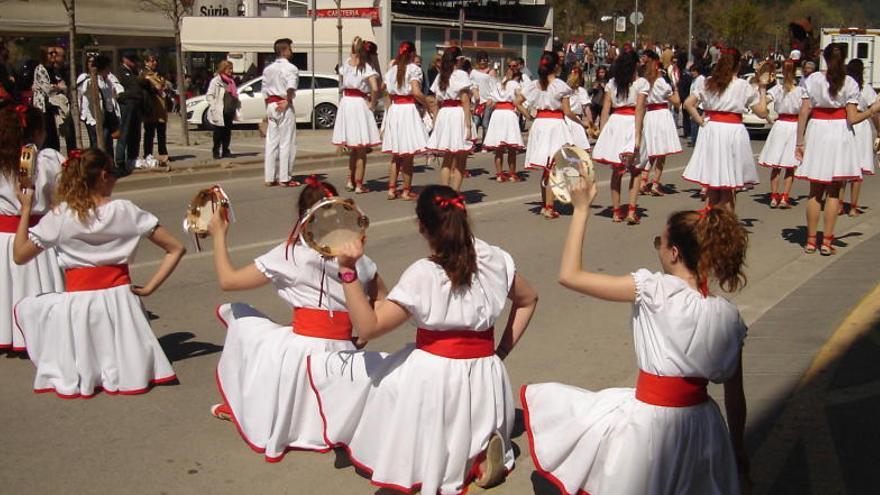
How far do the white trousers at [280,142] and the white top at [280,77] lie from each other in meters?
0.22

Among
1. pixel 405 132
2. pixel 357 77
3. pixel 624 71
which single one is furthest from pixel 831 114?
pixel 357 77

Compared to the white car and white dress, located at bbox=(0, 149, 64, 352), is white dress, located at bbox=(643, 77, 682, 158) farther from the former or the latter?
the white car

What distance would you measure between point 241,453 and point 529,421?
166cm

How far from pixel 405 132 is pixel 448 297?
939 centimetres

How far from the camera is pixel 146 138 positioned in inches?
645

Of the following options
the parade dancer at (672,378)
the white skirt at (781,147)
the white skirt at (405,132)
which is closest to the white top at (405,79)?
the white skirt at (405,132)

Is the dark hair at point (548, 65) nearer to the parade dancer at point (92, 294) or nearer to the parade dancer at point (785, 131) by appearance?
the parade dancer at point (785, 131)

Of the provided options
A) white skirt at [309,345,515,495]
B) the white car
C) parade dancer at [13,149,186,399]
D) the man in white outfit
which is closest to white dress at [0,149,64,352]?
parade dancer at [13,149,186,399]

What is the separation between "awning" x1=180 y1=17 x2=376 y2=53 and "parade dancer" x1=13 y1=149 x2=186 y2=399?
25319mm

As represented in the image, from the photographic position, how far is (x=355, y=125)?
14.3 m

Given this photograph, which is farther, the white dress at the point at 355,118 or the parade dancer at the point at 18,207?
the white dress at the point at 355,118

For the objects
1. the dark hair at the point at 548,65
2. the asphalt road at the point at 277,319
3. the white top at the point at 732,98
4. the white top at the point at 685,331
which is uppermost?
the dark hair at the point at 548,65

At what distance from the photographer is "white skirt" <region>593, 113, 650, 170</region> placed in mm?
11945

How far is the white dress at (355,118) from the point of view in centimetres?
1414
